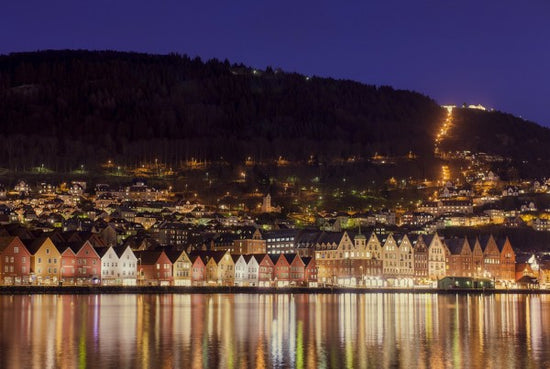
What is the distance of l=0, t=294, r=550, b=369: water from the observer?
94.6 ft

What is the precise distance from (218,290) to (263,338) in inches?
2257

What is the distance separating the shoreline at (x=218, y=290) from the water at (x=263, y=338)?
24712 mm

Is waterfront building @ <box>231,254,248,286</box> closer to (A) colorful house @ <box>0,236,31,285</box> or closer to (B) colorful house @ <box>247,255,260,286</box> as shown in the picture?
(B) colorful house @ <box>247,255,260,286</box>

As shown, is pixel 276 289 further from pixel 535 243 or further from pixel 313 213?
pixel 313 213

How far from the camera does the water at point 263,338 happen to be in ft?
94.6

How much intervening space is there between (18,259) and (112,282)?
11.2 metres

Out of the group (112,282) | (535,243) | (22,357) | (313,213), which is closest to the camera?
(22,357)

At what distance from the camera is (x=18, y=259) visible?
280 feet

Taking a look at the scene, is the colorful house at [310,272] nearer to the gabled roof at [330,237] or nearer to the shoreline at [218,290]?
the gabled roof at [330,237]

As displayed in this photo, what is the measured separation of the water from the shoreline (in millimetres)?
24712

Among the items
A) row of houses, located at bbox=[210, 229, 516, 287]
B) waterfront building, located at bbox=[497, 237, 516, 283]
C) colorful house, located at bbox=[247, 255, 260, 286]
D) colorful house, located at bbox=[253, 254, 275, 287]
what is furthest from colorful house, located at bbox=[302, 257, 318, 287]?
waterfront building, located at bbox=[497, 237, 516, 283]

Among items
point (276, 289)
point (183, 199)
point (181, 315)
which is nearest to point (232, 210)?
point (183, 199)

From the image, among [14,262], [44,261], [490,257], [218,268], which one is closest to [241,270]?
[218,268]

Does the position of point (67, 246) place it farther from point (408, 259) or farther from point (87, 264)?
point (408, 259)
